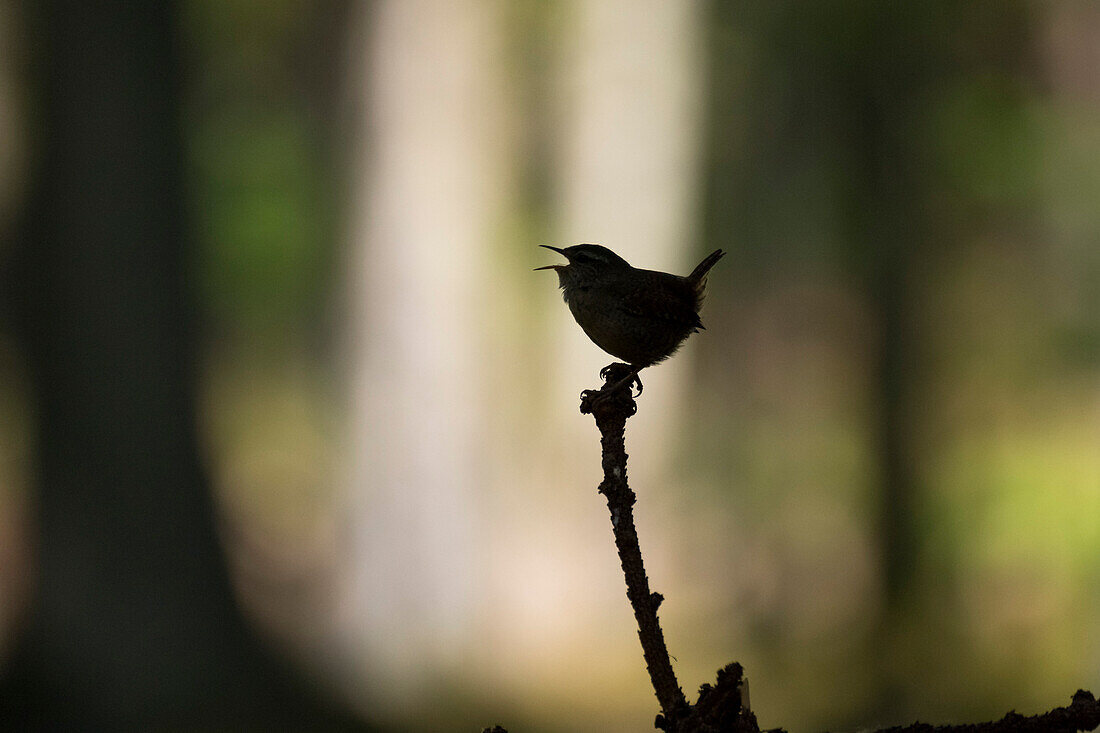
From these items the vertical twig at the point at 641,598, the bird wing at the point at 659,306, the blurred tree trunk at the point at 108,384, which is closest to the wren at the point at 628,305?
the bird wing at the point at 659,306

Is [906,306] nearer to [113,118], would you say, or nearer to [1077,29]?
[1077,29]

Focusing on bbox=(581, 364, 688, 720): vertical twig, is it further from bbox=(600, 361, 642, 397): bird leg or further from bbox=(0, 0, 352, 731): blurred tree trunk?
bbox=(0, 0, 352, 731): blurred tree trunk

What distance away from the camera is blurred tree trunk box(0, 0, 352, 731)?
3.83m

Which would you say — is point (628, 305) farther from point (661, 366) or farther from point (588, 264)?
point (661, 366)

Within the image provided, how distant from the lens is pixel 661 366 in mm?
4957

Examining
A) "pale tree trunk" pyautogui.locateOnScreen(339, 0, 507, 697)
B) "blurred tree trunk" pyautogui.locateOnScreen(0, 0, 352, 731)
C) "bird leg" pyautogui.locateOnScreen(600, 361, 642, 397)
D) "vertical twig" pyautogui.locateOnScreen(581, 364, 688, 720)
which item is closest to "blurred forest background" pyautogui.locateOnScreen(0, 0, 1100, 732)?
"pale tree trunk" pyautogui.locateOnScreen(339, 0, 507, 697)

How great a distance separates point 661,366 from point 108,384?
108 inches

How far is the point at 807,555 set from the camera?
201 inches

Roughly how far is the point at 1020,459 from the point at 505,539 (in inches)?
111

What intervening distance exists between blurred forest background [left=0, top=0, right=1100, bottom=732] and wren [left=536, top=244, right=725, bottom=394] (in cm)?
282

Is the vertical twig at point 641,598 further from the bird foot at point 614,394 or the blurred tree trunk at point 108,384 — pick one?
the blurred tree trunk at point 108,384

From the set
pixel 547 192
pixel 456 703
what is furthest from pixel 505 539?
pixel 547 192

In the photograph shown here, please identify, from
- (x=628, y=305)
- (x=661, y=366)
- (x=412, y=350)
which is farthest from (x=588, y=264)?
(x=661, y=366)

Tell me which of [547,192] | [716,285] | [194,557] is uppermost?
[547,192]
